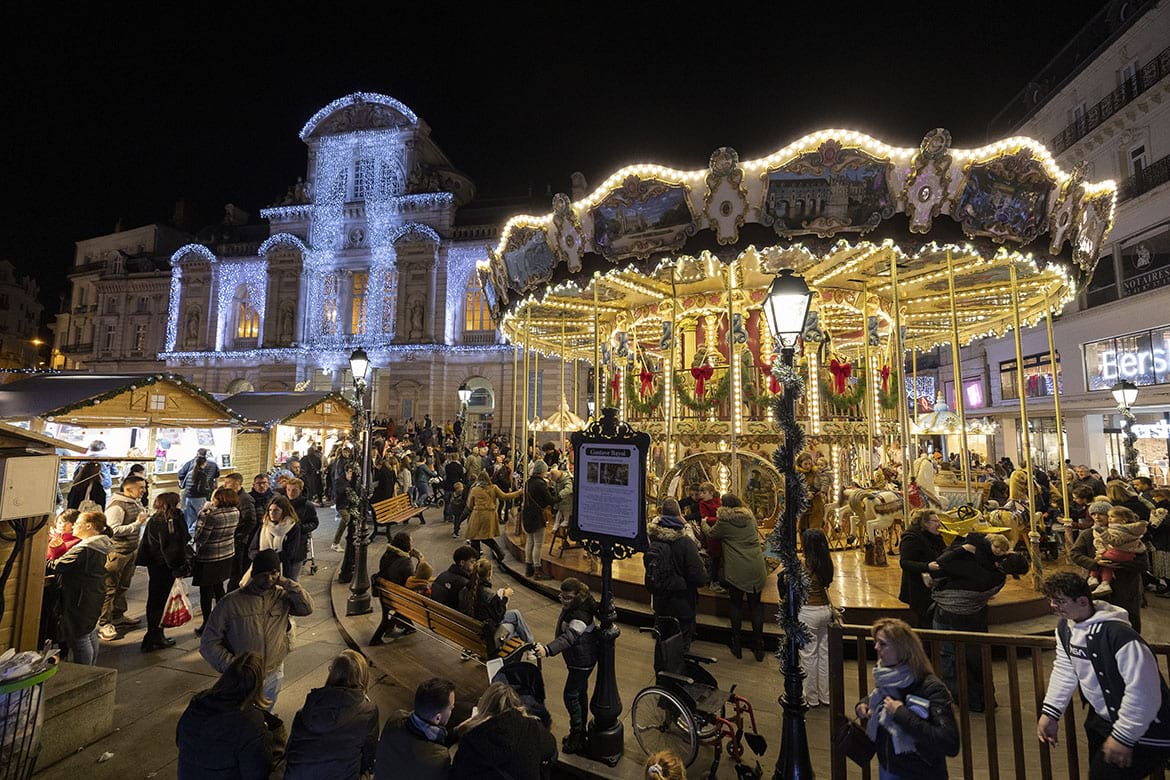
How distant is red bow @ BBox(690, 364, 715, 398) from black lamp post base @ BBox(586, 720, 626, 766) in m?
7.64

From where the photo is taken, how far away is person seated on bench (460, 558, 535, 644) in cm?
465

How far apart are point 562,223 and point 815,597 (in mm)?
6251

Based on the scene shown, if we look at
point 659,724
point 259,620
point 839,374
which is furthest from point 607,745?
point 839,374

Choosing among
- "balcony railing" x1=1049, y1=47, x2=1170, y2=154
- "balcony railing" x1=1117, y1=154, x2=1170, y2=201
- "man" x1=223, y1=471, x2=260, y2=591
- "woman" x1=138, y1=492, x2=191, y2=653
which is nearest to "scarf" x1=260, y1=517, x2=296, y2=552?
"man" x1=223, y1=471, x2=260, y2=591

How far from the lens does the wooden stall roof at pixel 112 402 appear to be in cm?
1105

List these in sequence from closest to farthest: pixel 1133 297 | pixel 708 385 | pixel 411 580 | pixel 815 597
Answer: pixel 815 597 → pixel 411 580 → pixel 708 385 → pixel 1133 297

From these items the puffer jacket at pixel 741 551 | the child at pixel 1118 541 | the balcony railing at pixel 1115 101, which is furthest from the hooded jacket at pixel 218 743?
the balcony railing at pixel 1115 101

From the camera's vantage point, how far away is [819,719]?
4652 millimetres

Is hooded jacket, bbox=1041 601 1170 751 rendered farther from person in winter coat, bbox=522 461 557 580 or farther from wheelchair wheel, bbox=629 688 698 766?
person in winter coat, bbox=522 461 557 580

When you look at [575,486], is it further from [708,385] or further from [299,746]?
[708,385]

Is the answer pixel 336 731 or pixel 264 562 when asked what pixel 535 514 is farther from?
pixel 336 731

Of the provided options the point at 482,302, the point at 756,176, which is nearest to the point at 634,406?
the point at 756,176

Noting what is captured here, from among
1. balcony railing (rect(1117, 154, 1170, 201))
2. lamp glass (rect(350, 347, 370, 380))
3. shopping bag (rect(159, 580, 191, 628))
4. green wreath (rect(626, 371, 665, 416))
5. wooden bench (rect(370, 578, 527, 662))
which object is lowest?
shopping bag (rect(159, 580, 191, 628))

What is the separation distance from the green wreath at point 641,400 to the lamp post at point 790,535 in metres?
7.65
